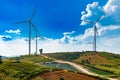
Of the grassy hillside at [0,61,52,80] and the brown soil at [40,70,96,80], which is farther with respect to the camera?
the brown soil at [40,70,96,80]

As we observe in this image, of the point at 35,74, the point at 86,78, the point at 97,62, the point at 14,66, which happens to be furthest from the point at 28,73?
the point at 97,62

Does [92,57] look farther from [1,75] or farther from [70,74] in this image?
[1,75]

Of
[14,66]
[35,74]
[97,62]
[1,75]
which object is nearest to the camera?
[1,75]

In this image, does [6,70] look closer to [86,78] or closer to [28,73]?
[28,73]

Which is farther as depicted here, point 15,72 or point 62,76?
point 15,72

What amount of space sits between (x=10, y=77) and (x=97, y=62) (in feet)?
329

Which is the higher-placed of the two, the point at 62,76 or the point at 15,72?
the point at 15,72

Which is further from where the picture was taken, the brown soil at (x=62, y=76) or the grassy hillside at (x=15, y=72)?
the brown soil at (x=62, y=76)

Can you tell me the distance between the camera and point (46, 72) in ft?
294

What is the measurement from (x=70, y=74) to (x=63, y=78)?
5.36m

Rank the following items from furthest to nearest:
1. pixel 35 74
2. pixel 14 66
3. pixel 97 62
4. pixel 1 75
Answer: pixel 97 62 → pixel 14 66 → pixel 35 74 → pixel 1 75

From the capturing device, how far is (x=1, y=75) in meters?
80.2

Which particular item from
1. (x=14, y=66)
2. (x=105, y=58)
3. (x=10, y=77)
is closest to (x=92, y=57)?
(x=105, y=58)

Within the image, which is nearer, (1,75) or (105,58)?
(1,75)
